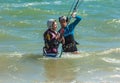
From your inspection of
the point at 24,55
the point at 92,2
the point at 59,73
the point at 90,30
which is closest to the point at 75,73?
the point at 59,73

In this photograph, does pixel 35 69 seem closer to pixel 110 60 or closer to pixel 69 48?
pixel 69 48

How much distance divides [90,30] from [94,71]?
6945 millimetres

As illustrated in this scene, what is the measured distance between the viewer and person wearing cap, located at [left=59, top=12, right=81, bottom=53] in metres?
12.1

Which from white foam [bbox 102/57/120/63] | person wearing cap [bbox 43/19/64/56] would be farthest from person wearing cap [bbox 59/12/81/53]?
white foam [bbox 102/57/120/63]

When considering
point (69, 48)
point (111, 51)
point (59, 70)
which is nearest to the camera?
point (59, 70)

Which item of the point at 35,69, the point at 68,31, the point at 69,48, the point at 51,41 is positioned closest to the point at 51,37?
the point at 51,41

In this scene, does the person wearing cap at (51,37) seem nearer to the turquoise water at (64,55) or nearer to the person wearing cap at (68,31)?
the person wearing cap at (68,31)

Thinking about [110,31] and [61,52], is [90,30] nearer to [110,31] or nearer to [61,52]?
[110,31]

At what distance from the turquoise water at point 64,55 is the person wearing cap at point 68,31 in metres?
0.30

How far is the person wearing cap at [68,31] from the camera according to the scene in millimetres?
12070

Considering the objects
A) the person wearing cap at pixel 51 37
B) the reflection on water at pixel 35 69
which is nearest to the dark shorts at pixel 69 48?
the reflection on water at pixel 35 69

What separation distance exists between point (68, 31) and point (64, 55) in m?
0.69

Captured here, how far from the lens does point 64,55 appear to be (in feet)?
41.1

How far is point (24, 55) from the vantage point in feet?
42.3
